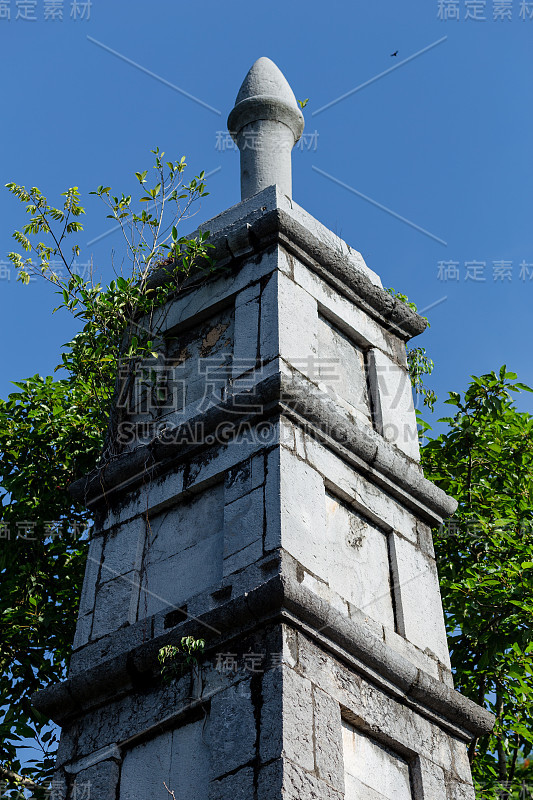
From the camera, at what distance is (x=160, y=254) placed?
7.62 meters

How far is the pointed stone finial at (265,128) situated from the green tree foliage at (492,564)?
2.74 meters

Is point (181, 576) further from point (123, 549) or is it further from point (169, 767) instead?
point (169, 767)

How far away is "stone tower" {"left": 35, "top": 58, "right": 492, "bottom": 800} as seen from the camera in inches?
209

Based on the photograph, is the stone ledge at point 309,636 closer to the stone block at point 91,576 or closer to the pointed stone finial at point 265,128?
the stone block at point 91,576

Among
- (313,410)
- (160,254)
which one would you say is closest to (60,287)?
(160,254)

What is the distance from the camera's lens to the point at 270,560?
5539mm

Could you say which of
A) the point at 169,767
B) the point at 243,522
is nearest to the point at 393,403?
the point at 243,522

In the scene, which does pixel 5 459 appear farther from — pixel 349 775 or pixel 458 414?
pixel 349 775

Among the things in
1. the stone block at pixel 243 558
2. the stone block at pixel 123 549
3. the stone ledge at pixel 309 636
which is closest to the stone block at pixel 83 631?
the stone block at pixel 123 549

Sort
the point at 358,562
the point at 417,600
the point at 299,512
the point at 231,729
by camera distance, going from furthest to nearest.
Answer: the point at 417,600, the point at 358,562, the point at 299,512, the point at 231,729

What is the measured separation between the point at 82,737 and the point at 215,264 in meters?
3.32

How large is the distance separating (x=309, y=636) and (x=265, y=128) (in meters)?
4.64

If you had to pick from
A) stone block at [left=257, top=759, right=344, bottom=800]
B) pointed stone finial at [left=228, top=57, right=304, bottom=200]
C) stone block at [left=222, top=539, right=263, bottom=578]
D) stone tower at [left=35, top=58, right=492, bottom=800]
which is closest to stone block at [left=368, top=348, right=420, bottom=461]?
stone tower at [left=35, top=58, right=492, bottom=800]

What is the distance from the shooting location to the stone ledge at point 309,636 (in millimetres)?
5379
